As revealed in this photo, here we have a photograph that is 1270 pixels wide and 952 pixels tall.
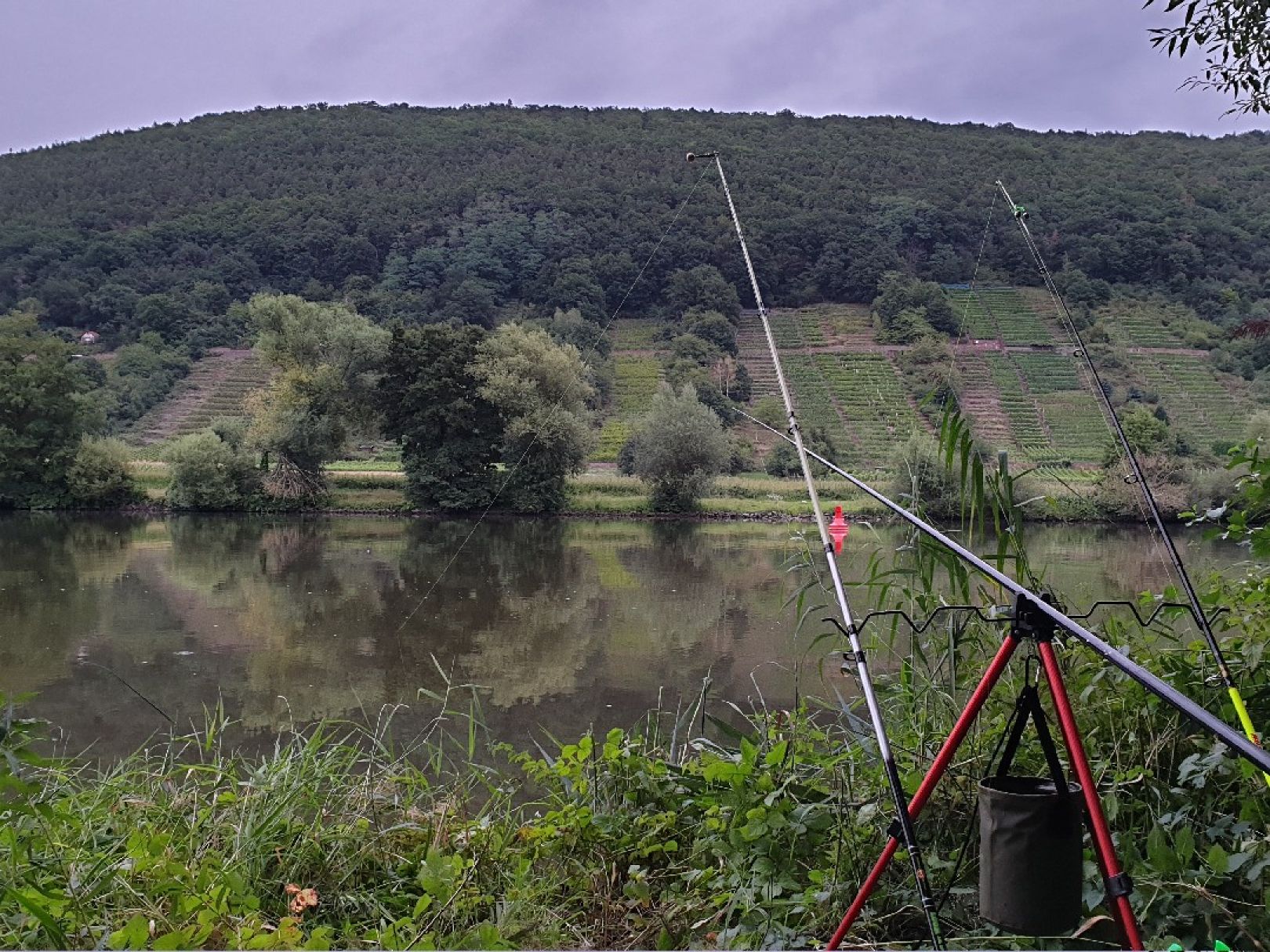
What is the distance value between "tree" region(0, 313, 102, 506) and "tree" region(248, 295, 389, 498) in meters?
4.97

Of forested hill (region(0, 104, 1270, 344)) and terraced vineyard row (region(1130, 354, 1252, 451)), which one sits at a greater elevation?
forested hill (region(0, 104, 1270, 344))

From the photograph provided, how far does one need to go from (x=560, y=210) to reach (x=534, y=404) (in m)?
38.2

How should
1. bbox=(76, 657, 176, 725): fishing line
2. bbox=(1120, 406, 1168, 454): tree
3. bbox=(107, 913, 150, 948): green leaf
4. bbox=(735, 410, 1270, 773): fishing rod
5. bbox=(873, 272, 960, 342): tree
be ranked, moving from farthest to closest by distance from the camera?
bbox=(873, 272, 960, 342): tree
bbox=(1120, 406, 1168, 454): tree
bbox=(76, 657, 176, 725): fishing line
bbox=(107, 913, 150, 948): green leaf
bbox=(735, 410, 1270, 773): fishing rod

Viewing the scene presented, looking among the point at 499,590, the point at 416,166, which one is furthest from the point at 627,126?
the point at 499,590

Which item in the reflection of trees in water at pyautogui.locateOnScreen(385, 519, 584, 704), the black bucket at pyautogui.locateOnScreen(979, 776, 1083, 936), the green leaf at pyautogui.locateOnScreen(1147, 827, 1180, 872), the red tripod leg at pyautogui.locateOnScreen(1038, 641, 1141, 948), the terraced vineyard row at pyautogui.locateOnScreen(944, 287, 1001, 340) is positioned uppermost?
the terraced vineyard row at pyautogui.locateOnScreen(944, 287, 1001, 340)

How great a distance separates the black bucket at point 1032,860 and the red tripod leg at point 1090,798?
132 mm

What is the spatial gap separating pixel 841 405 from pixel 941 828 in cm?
2024

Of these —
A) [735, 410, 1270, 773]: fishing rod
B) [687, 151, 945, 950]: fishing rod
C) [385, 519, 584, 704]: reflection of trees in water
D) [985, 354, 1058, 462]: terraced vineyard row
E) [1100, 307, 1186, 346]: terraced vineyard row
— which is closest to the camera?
[735, 410, 1270, 773]: fishing rod

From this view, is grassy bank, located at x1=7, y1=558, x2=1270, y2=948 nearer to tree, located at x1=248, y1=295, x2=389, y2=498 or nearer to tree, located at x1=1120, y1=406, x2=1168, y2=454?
tree, located at x1=1120, y1=406, x2=1168, y2=454

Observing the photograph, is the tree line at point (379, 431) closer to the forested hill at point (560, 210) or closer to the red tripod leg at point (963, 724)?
the forested hill at point (560, 210)

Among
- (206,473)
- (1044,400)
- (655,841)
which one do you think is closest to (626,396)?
(206,473)

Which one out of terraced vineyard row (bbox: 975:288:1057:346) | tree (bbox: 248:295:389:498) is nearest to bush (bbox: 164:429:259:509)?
tree (bbox: 248:295:389:498)

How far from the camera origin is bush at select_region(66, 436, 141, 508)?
29.1 m

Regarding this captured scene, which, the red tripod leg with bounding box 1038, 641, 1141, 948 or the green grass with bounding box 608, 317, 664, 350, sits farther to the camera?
the green grass with bounding box 608, 317, 664, 350
